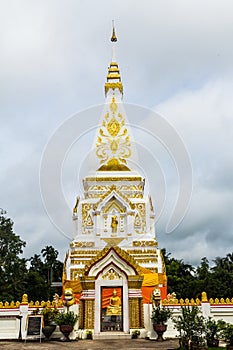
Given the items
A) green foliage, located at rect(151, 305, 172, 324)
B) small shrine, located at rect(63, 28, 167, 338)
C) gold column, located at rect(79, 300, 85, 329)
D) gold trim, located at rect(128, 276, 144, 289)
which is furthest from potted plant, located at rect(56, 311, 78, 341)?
green foliage, located at rect(151, 305, 172, 324)

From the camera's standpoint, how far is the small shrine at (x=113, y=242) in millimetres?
17469

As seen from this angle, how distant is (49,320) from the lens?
16.5m

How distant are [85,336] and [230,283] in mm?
24285

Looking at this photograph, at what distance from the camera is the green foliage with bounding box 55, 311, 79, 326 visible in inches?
637

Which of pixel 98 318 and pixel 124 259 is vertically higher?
pixel 124 259

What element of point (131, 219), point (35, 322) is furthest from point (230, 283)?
point (35, 322)

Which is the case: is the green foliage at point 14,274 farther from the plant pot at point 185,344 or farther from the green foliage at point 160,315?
the plant pot at point 185,344

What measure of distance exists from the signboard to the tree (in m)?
18.1

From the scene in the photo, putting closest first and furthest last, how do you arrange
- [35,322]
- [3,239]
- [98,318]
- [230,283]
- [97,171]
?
[35,322]
[98,318]
[97,171]
[3,239]
[230,283]

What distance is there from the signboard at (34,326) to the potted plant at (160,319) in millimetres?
4284

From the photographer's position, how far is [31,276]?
38.9 meters

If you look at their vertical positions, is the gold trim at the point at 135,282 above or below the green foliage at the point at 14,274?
below

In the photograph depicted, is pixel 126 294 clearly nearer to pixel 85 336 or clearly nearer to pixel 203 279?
pixel 85 336

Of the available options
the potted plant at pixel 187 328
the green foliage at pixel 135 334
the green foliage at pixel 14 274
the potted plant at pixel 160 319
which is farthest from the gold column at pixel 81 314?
the green foliage at pixel 14 274
